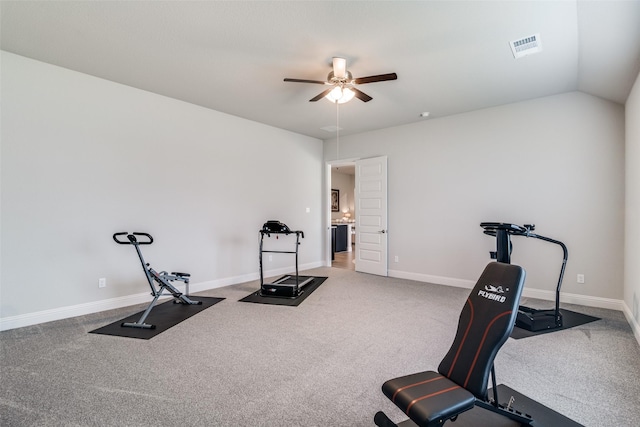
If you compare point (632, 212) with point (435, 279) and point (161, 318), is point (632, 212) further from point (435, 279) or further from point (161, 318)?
point (161, 318)

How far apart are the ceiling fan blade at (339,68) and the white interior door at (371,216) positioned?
→ 9.65 feet

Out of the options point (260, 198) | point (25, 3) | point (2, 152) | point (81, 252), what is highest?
point (25, 3)

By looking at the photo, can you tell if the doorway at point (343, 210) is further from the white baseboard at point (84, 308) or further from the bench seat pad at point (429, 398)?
the bench seat pad at point (429, 398)

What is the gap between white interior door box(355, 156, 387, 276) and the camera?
6.07 meters

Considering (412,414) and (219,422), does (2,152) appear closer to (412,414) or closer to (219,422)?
(219,422)

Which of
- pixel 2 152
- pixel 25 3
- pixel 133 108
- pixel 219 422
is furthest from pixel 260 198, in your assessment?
pixel 219 422

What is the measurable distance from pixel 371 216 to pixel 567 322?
3504 mm

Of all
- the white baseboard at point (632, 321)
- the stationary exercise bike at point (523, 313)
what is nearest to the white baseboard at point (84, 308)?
the stationary exercise bike at point (523, 313)

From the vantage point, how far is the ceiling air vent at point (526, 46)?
115 inches

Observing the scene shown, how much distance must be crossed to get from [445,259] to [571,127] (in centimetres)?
264

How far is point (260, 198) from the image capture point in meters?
5.79

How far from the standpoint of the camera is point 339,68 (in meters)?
3.27

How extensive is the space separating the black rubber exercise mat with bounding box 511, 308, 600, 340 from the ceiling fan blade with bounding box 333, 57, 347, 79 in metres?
3.31

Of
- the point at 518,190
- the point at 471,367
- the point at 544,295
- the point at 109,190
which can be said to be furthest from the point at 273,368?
the point at 518,190
